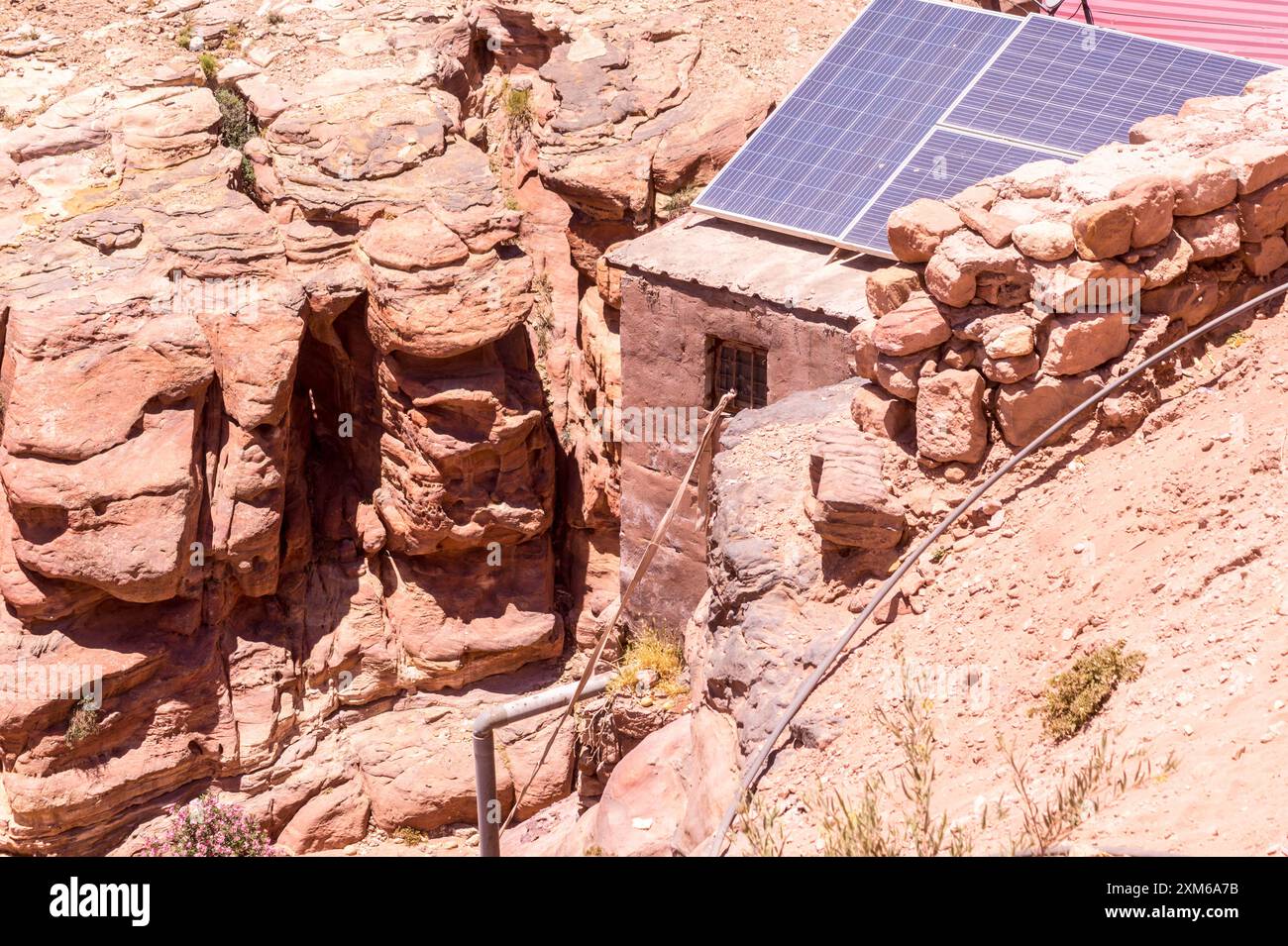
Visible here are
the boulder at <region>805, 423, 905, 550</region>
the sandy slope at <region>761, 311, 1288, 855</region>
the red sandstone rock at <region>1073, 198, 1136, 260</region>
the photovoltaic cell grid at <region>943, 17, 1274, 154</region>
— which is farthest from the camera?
the photovoltaic cell grid at <region>943, 17, 1274, 154</region>

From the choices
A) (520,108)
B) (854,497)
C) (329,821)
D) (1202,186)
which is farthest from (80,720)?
(1202,186)

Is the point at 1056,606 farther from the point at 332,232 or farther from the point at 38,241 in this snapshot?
the point at 38,241

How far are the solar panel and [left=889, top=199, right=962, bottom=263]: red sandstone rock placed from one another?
3649mm

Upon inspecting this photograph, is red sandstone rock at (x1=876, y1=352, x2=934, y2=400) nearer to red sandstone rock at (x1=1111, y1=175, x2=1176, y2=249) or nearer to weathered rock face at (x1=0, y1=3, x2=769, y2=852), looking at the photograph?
red sandstone rock at (x1=1111, y1=175, x2=1176, y2=249)

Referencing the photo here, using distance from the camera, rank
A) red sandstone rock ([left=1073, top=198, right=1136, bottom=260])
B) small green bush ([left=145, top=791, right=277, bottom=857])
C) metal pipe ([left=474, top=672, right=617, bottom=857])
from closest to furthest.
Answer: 1. red sandstone rock ([left=1073, top=198, right=1136, bottom=260])
2. metal pipe ([left=474, top=672, right=617, bottom=857])
3. small green bush ([left=145, top=791, right=277, bottom=857])

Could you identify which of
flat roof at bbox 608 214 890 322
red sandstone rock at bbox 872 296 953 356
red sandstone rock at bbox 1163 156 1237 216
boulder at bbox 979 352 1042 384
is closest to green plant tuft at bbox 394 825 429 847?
flat roof at bbox 608 214 890 322

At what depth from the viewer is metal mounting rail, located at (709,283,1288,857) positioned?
33.6 feet

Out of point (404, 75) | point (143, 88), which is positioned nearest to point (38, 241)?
point (143, 88)

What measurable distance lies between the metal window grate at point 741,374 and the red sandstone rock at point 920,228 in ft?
13.2

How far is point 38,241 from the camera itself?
785 inches

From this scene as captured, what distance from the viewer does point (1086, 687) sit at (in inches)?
355

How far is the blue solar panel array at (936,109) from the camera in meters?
15.6

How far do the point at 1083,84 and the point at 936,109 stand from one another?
57.8 inches

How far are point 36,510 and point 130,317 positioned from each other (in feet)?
8.28
